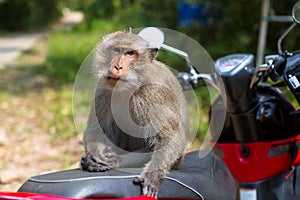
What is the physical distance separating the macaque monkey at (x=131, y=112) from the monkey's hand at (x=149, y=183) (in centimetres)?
2

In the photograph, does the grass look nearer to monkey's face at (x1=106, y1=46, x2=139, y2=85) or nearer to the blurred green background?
the blurred green background

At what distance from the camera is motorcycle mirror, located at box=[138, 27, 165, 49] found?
2.24m

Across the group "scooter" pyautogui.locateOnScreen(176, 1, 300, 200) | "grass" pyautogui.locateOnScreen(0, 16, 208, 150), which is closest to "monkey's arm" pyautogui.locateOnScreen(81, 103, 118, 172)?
"scooter" pyautogui.locateOnScreen(176, 1, 300, 200)

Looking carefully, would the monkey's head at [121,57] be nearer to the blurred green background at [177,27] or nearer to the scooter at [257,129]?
the scooter at [257,129]

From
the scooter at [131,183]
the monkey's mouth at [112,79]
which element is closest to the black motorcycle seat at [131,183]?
the scooter at [131,183]

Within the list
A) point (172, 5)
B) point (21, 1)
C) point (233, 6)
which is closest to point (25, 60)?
point (172, 5)

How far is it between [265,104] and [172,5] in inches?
294

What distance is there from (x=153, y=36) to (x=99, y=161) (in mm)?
628

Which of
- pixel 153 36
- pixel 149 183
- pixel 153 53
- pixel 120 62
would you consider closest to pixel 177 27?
pixel 153 36

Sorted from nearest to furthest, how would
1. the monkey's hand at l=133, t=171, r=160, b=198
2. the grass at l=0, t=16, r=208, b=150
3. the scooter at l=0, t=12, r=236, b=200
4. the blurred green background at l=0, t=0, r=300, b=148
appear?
the scooter at l=0, t=12, r=236, b=200, the monkey's hand at l=133, t=171, r=160, b=198, the grass at l=0, t=16, r=208, b=150, the blurred green background at l=0, t=0, r=300, b=148

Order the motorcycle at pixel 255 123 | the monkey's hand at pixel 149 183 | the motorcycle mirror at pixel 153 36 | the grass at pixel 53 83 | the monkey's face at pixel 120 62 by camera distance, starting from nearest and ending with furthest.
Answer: the monkey's hand at pixel 149 183, the monkey's face at pixel 120 62, the motorcycle mirror at pixel 153 36, the motorcycle at pixel 255 123, the grass at pixel 53 83

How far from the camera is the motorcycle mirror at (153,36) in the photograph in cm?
224

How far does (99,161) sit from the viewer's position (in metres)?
2.04

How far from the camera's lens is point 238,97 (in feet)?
8.52
